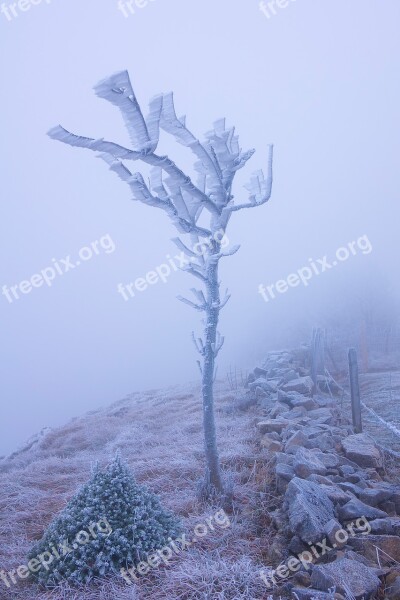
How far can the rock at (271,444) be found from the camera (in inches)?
213

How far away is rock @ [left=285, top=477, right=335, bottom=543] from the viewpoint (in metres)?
3.26

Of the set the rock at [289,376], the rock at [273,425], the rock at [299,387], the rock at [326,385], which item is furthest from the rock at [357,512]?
the rock at [326,385]

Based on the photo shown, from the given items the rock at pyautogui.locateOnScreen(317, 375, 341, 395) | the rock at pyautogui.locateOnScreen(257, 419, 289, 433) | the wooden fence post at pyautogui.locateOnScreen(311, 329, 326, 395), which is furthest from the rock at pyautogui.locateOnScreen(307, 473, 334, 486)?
the rock at pyautogui.locateOnScreen(317, 375, 341, 395)

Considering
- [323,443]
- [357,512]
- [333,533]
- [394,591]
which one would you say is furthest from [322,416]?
[394,591]

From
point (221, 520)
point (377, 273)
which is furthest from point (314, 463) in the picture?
point (377, 273)

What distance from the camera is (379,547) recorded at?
10.2 feet

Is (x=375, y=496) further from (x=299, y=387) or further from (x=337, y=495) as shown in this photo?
(x=299, y=387)

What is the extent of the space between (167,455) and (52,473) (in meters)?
1.98

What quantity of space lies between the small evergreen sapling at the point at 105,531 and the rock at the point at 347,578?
4.58 feet

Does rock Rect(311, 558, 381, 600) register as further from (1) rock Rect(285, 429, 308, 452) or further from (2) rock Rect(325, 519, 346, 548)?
(1) rock Rect(285, 429, 308, 452)

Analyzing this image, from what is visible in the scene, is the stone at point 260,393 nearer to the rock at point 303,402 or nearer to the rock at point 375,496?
the rock at point 303,402

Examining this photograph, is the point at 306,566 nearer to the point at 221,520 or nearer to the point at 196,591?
the point at 196,591

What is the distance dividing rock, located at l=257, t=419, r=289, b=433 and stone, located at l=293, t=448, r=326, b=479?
128 cm

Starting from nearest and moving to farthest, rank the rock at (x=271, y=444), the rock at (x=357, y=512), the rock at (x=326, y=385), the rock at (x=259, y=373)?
1. the rock at (x=357, y=512)
2. the rock at (x=271, y=444)
3. the rock at (x=326, y=385)
4. the rock at (x=259, y=373)
